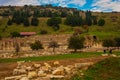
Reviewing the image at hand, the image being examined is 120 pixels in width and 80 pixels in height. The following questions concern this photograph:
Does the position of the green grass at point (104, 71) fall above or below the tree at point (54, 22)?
below

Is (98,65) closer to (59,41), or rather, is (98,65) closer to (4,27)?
(59,41)

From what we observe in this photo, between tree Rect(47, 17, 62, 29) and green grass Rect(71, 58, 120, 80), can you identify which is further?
tree Rect(47, 17, 62, 29)

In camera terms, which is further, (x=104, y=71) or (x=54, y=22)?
(x=54, y=22)

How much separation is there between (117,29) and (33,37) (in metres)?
43.3

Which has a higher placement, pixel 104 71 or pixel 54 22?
pixel 54 22

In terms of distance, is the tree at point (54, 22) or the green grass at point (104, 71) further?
the tree at point (54, 22)

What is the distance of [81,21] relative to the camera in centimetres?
15238

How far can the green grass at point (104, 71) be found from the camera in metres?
22.1

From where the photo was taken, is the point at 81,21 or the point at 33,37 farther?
the point at 81,21

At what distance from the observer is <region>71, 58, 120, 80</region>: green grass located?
2214 cm

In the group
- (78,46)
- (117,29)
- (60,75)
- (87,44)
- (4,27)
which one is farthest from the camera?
(4,27)

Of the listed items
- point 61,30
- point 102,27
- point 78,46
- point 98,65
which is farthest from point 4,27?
point 98,65

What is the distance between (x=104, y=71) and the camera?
23.2 meters

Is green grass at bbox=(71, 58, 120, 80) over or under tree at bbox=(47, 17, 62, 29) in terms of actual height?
under
